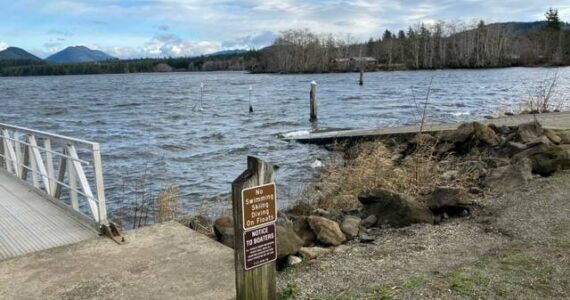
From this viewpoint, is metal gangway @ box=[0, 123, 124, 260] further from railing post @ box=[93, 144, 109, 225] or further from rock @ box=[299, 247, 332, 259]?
rock @ box=[299, 247, 332, 259]

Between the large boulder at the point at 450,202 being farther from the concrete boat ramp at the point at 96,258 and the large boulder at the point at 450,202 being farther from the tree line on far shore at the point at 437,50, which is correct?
the tree line on far shore at the point at 437,50

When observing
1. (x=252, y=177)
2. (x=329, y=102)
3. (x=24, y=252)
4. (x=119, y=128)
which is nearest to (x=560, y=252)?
(x=252, y=177)

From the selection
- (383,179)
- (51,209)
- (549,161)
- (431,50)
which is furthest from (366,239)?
(431,50)

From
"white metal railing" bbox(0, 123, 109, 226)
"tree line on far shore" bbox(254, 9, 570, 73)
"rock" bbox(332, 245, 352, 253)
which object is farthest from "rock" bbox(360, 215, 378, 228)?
"tree line on far shore" bbox(254, 9, 570, 73)

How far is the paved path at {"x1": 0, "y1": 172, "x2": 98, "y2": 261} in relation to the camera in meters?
5.68

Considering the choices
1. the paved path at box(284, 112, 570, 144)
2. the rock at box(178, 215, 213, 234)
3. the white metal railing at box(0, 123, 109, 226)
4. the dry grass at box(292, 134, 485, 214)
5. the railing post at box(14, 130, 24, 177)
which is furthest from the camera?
the paved path at box(284, 112, 570, 144)

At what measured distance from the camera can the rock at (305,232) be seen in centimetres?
637

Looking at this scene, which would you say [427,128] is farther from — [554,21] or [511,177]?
[554,21]

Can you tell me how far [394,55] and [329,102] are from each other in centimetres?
8962

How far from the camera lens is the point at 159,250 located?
17.3 feet

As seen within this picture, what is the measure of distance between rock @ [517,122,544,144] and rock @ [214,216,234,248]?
8.06 meters

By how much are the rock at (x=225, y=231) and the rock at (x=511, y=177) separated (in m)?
4.11

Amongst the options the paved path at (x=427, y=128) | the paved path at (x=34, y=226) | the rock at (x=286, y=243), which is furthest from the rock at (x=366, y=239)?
the paved path at (x=427, y=128)

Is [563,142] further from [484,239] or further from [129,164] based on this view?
[129,164]
